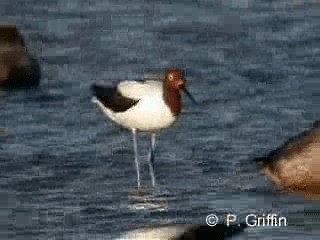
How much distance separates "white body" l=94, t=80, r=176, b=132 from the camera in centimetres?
1359

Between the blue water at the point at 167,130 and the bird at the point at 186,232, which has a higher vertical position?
the bird at the point at 186,232

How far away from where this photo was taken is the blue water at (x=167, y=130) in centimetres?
1193

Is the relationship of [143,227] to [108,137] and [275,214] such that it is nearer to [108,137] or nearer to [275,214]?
[275,214]

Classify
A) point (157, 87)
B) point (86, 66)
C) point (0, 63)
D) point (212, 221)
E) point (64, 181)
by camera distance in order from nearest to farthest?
point (212, 221) < point (64, 181) < point (157, 87) < point (0, 63) < point (86, 66)

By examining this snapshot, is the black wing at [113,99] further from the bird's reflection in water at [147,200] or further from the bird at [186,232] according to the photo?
the bird at [186,232]

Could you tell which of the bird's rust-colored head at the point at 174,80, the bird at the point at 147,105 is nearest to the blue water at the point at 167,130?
the bird at the point at 147,105

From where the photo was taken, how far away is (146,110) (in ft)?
44.6

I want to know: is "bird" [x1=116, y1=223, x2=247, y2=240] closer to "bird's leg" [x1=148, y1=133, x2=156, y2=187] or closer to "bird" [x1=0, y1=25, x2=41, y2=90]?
"bird's leg" [x1=148, y1=133, x2=156, y2=187]

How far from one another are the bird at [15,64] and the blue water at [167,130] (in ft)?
0.64

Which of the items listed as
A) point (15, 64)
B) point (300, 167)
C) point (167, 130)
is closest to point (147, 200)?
point (300, 167)

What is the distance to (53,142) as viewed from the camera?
14258mm

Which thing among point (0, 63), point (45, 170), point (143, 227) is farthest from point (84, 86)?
point (143, 227)

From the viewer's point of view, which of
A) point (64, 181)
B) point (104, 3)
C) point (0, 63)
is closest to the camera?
point (64, 181)

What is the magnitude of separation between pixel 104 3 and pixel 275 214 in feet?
33.7
